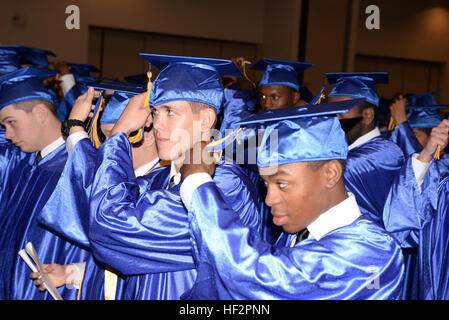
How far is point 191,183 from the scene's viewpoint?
4.45 feet

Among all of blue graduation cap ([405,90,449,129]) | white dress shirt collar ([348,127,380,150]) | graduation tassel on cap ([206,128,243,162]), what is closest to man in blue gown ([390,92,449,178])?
blue graduation cap ([405,90,449,129])

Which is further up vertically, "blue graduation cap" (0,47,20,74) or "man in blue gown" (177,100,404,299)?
"blue graduation cap" (0,47,20,74)

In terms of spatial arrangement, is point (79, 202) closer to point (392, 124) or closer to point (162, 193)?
point (162, 193)

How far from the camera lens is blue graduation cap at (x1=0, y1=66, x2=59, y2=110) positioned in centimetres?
265

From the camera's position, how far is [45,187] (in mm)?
2557

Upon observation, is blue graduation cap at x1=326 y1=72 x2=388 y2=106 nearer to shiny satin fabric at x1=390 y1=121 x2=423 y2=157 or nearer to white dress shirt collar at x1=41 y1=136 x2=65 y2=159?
shiny satin fabric at x1=390 y1=121 x2=423 y2=157

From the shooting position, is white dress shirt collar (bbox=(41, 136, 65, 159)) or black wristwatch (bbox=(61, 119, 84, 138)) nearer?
black wristwatch (bbox=(61, 119, 84, 138))

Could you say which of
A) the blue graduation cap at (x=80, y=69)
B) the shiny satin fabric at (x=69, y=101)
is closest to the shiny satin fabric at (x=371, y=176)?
the shiny satin fabric at (x=69, y=101)

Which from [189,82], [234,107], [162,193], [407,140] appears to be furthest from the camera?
[234,107]

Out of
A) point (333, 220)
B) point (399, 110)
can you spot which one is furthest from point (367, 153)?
point (333, 220)

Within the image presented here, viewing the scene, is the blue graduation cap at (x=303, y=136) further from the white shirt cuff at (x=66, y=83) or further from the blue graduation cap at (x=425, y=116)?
the white shirt cuff at (x=66, y=83)

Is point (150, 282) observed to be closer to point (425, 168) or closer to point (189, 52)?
point (425, 168)

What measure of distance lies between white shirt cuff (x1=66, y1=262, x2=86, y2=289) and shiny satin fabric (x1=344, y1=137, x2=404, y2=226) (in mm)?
1606

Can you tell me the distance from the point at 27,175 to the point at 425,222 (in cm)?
223
